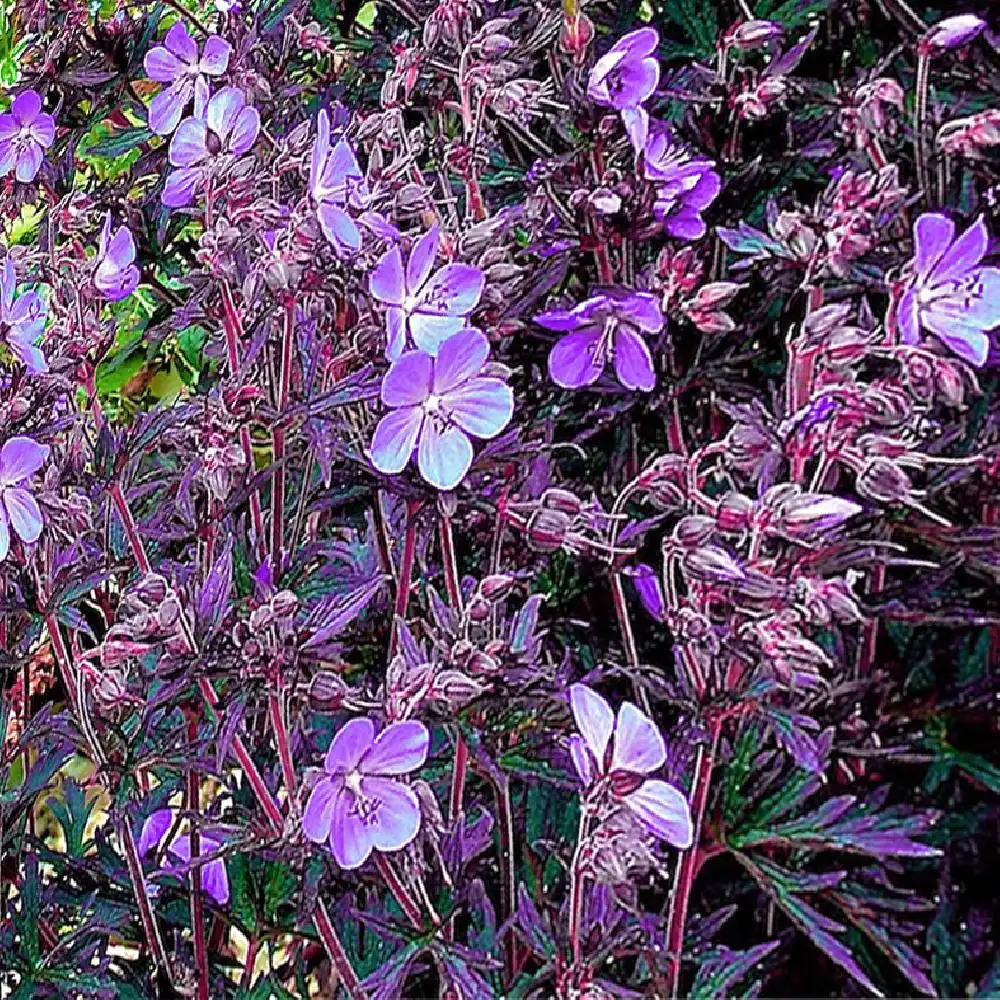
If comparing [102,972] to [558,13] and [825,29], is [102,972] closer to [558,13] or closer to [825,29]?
[558,13]

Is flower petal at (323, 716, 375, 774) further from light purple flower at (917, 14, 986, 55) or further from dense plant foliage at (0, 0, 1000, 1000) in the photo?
light purple flower at (917, 14, 986, 55)

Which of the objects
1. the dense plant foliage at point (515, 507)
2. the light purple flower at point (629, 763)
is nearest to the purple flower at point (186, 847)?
the dense plant foliage at point (515, 507)

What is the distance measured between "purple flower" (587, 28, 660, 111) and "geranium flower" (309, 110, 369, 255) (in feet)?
0.52

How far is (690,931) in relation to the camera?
93cm

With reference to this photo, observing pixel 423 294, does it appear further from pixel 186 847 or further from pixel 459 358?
pixel 186 847

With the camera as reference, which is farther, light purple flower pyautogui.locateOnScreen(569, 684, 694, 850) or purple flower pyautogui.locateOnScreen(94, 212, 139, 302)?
purple flower pyautogui.locateOnScreen(94, 212, 139, 302)

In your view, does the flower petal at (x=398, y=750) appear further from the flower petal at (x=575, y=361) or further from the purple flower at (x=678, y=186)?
the purple flower at (x=678, y=186)

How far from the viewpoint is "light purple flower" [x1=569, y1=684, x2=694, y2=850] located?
0.68m

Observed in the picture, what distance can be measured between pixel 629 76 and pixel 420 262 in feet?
0.72

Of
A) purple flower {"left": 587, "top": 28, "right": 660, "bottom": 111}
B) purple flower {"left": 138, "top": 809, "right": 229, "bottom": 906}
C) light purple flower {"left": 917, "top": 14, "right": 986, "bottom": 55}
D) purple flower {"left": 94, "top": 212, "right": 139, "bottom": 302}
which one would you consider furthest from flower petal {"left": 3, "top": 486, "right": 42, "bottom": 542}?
light purple flower {"left": 917, "top": 14, "right": 986, "bottom": 55}

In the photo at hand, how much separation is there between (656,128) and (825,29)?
349 millimetres

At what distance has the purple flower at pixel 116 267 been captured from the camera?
0.90 meters

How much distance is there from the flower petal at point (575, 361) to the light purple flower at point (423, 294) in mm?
132

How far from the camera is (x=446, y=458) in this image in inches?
29.8
